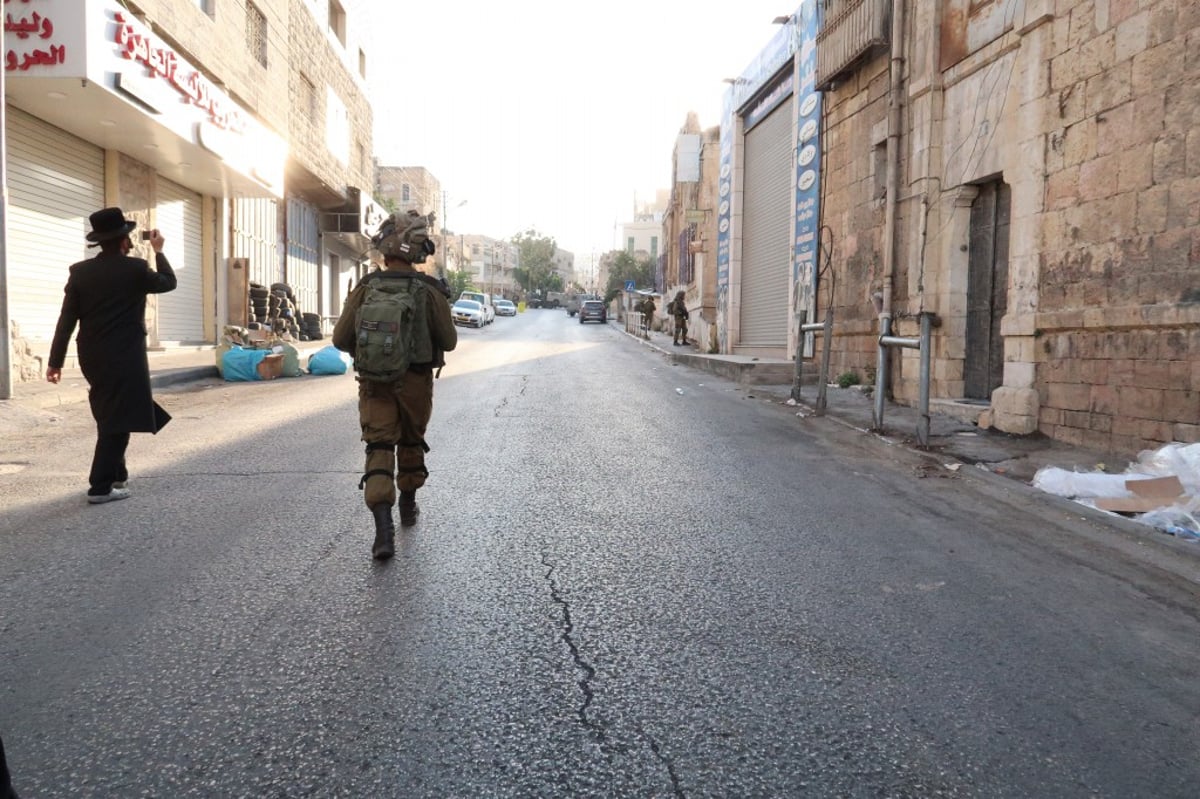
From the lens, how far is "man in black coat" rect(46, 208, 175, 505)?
16.5 ft

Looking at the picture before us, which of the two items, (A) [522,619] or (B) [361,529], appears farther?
(B) [361,529]

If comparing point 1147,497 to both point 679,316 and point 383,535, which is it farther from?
point 679,316

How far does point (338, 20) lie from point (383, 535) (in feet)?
102

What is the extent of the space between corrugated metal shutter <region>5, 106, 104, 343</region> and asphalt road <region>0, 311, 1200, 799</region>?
7560 millimetres

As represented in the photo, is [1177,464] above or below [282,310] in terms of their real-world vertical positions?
below

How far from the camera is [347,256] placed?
111ft

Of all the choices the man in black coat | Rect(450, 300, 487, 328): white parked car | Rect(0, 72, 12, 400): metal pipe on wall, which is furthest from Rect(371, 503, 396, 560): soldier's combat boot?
Rect(450, 300, 487, 328): white parked car

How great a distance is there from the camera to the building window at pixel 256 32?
19375mm

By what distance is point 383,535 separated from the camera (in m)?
3.93

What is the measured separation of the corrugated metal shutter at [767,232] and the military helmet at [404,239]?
46.0ft

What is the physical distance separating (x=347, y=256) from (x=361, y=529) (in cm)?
3151

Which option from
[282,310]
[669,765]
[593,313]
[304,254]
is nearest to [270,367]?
[282,310]

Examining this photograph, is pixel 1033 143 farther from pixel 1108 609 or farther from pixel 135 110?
pixel 135 110

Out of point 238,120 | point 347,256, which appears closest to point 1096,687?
point 238,120
